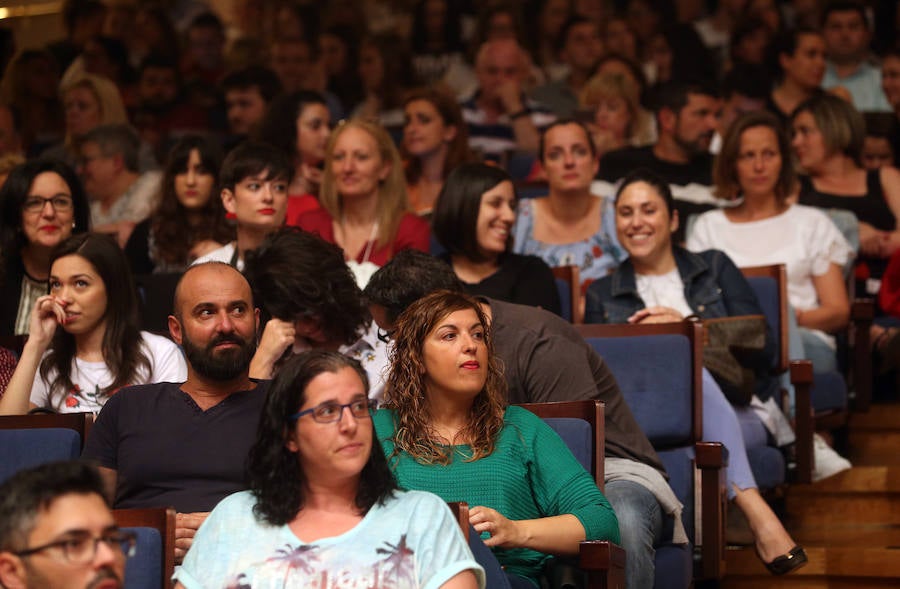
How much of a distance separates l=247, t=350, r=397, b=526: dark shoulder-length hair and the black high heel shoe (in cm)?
138

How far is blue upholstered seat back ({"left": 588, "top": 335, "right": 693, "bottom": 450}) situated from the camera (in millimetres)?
3424

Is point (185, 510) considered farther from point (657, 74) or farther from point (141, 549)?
point (657, 74)

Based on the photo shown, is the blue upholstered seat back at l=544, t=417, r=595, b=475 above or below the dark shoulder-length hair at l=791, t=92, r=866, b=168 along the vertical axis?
below

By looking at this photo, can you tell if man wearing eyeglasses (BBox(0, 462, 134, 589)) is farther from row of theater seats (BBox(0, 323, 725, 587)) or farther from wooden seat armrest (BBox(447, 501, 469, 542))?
row of theater seats (BBox(0, 323, 725, 587))

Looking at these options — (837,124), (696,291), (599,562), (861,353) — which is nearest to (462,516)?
(599,562)

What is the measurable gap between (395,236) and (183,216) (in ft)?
2.11

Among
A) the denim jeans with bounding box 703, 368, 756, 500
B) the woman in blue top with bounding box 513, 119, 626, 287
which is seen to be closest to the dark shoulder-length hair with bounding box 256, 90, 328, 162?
the woman in blue top with bounding box 513, 119, 626, 287

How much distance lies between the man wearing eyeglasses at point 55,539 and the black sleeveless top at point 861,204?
3536 mm

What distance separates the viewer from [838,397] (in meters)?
4.30

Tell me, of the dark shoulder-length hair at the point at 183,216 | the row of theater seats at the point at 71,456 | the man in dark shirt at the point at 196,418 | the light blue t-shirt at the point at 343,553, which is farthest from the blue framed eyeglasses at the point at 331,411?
the dark shoulder-length hair at the point at 183,216

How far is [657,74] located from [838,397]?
2.67 m

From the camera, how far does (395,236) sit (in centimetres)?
439

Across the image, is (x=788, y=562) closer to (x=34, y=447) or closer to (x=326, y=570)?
(x=326, y=570)

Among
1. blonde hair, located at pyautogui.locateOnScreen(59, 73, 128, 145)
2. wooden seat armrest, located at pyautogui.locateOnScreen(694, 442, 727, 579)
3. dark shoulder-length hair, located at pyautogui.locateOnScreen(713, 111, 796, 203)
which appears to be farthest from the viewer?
blonde hair, located at pyautogui.locateOnScreen(59, 73, 128, 145)
